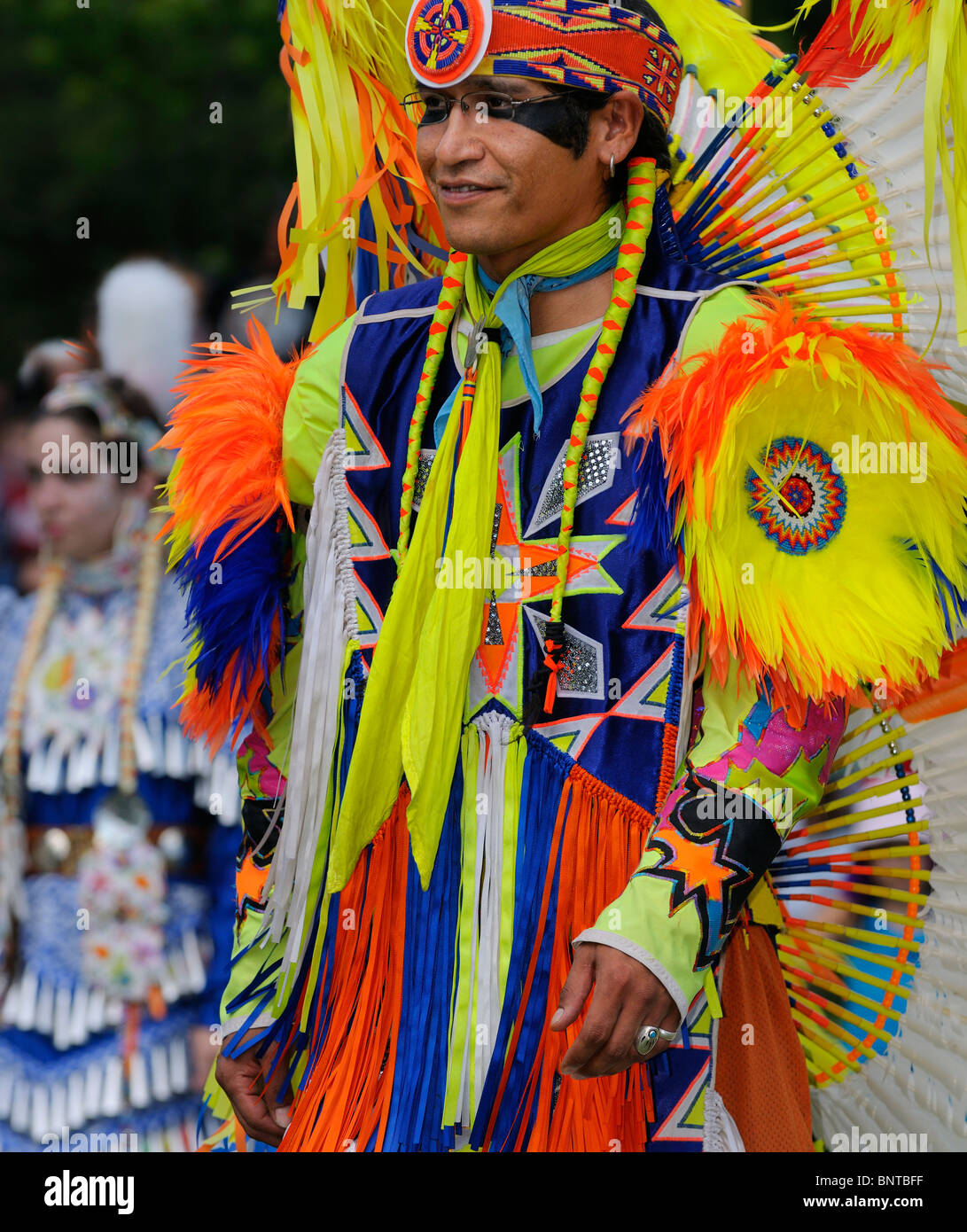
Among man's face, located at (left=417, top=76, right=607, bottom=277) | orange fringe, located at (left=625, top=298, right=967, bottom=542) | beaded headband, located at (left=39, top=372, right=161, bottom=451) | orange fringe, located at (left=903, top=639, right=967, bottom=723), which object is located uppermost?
beaded headband, located at (left=39, top=372, right=161, bottom=451)

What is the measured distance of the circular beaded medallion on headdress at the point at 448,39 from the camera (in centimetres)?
199

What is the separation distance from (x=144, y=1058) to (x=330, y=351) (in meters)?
2.06

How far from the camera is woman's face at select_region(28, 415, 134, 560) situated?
405 cm

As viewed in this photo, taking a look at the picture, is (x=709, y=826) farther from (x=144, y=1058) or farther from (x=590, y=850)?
(x=144, y=1058)

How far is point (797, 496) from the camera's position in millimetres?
1954

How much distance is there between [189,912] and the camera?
12.6 feet

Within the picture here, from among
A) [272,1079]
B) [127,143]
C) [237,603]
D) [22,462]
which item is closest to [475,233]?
[237,603]

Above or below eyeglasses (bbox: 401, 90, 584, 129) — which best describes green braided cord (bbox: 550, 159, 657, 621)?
below

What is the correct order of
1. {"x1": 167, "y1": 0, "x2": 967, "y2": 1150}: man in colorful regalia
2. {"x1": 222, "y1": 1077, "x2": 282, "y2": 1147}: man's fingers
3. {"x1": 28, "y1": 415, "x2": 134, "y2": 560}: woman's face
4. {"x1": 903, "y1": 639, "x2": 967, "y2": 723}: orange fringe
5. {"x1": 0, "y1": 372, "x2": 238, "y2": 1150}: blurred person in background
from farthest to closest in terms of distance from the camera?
{"x1": 28, "y1": 415, "x2": 134, "y2": 560}: woman's face
{"x1": 0, "y1": 372, "x2": 238, "y2": 1150}: blurred person in background
{"x1": 222, "y1": 1077, "x2": 282, "y2": 1147}: man's fingers
{"x1": 903, "y1": 639, "x2": 967, "y2": 723}: orange fringe
{"x1": 167, "y1": 0, "x2": 967, "y2": 1150}: man in colorful regalia

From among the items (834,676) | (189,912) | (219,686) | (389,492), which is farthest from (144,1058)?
(834,676)

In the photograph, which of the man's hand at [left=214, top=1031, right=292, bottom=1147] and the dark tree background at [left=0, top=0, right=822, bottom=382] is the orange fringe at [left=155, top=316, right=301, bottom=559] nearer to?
the man's hand at [left=214, top=1031, right=292, bottom=1147]

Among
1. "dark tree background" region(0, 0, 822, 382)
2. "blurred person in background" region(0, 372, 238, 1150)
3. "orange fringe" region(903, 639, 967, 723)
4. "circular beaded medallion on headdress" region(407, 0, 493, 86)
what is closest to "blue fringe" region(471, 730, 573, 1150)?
"orange fringe" region(903, 639, 967, 723)

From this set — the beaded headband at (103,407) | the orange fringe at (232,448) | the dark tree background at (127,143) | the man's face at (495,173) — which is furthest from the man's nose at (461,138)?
the dark tree background at (127,143)

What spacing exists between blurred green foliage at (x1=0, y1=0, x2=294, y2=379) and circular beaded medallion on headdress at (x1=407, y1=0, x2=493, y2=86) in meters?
4.72
